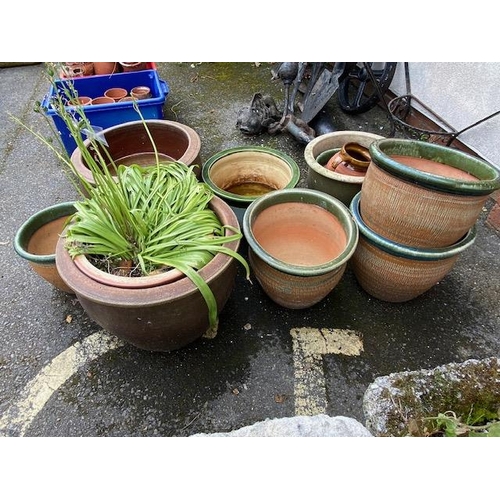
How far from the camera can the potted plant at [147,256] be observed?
1611 millimetres

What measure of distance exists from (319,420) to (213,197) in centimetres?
126

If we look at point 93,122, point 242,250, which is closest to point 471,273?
point 242,250

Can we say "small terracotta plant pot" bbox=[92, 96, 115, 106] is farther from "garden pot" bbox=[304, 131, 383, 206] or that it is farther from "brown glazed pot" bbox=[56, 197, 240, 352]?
"brown glazed pot" bbox=[56, 197, 240, 352]

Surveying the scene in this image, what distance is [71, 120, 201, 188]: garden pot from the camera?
2523mm

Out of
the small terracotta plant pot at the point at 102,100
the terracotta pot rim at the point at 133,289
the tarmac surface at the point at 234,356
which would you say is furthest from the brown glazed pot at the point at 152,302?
the small terracotta plant pot at the point at 102,100

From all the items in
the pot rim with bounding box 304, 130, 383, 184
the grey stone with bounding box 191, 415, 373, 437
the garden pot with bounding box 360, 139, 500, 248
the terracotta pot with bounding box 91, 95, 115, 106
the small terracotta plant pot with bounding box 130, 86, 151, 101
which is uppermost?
the garden pot with bounding box 360, 139, 500, 248

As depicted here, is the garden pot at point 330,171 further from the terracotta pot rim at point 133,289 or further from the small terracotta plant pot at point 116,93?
the small terracotta plant pot at point 116,93

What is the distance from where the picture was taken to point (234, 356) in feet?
7.11

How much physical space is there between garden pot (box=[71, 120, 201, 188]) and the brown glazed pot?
1.00m

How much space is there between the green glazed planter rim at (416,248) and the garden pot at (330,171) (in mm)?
411

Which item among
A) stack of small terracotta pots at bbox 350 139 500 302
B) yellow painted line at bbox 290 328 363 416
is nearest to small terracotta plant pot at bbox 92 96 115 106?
stack of small terracotta pots at bbox 350 139 500 302

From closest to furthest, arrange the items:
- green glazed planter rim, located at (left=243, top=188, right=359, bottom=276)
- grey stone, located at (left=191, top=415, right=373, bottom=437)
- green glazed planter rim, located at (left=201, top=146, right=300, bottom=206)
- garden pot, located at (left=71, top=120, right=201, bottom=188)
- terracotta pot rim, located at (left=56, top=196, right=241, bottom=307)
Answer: grey stone, located at (left=191, top=415, right=373, bottom=437) < terracotta pot rim, located at (left=56, top=196, right=241, bottom=307) < green glazed planter rim, located at (left=243, top=188, right=359, bottom=276) < green glazed planter rim, located at (left=201, top=146, right=300, bottom=206) < garden pot, located at (left=71, top=120, right=201, bottom=188)

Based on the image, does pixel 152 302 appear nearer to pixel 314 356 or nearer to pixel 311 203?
pixel 314 356

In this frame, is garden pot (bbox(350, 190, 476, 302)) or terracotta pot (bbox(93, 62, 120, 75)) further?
terracotta pot (bbox(93, 62, 120, 75))
